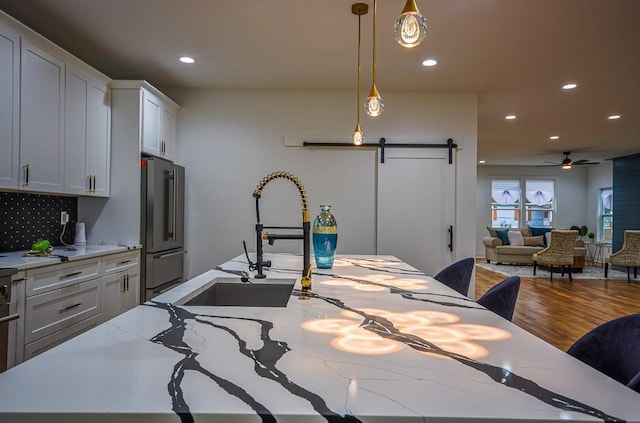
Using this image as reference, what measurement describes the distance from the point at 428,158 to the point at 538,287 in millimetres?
3709

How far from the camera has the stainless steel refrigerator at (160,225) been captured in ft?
12.1

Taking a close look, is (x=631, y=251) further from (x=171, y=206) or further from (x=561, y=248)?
(x=171, y=206)

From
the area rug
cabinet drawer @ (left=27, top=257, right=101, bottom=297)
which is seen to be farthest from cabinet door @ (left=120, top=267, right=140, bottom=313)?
the area rug

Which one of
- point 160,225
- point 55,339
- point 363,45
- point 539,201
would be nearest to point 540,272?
point 539,201

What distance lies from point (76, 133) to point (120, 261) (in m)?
1.06

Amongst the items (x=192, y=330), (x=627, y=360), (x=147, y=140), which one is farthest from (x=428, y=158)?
(x=192, y=330)

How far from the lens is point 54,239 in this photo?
3441 millimetres

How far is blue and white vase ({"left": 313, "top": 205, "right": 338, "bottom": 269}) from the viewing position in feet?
6.94

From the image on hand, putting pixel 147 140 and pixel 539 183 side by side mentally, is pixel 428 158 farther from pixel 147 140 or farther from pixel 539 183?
pixel 539 183

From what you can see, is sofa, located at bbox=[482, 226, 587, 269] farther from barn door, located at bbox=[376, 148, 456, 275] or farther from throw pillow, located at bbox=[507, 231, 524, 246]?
barn door, located at bbox=[376, 148, 456, 275]

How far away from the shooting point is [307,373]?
0.78 meters

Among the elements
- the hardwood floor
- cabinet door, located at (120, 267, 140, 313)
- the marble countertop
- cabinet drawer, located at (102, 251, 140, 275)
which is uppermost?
the marble countertop

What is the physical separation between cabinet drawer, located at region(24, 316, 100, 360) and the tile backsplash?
793mm

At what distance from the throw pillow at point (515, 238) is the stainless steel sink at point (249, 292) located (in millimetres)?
9441
